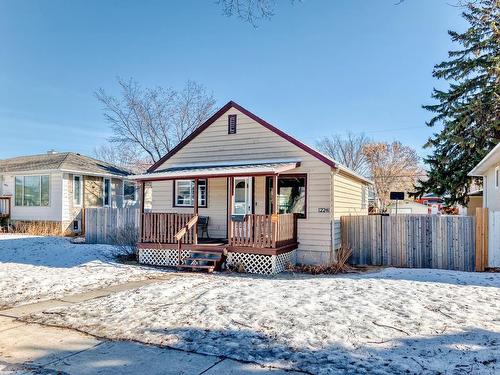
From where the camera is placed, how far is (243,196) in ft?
42.8

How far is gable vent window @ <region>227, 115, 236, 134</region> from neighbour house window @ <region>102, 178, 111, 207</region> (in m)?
12.4

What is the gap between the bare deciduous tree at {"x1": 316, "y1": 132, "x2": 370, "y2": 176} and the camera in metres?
43.3

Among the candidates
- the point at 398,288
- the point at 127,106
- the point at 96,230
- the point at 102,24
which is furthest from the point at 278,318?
the point at 127,106

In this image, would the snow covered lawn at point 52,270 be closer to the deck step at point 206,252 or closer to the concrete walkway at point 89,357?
the deck step at point 206,252

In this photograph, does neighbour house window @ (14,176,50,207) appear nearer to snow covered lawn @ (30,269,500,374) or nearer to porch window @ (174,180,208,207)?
porch window @ (174,180,208,207)

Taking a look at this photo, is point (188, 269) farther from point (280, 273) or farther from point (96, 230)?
point (96, 230)

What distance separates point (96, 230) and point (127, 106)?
40.7ft

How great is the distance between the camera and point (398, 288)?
747 centimetres

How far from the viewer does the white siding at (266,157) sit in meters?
11.8

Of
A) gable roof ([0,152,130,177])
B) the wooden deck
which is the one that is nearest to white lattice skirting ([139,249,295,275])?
the wooden deck

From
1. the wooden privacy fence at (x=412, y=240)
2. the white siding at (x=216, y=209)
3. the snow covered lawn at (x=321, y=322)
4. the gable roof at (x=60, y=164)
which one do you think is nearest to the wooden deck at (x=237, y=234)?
the white siding at (x=216, y=209)

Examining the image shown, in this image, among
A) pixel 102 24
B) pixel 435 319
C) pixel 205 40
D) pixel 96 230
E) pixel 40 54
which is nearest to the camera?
pixel 435 319

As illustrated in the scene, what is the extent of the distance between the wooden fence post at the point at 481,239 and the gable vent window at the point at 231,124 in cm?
816

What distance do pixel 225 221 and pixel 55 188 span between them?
1150 cm
